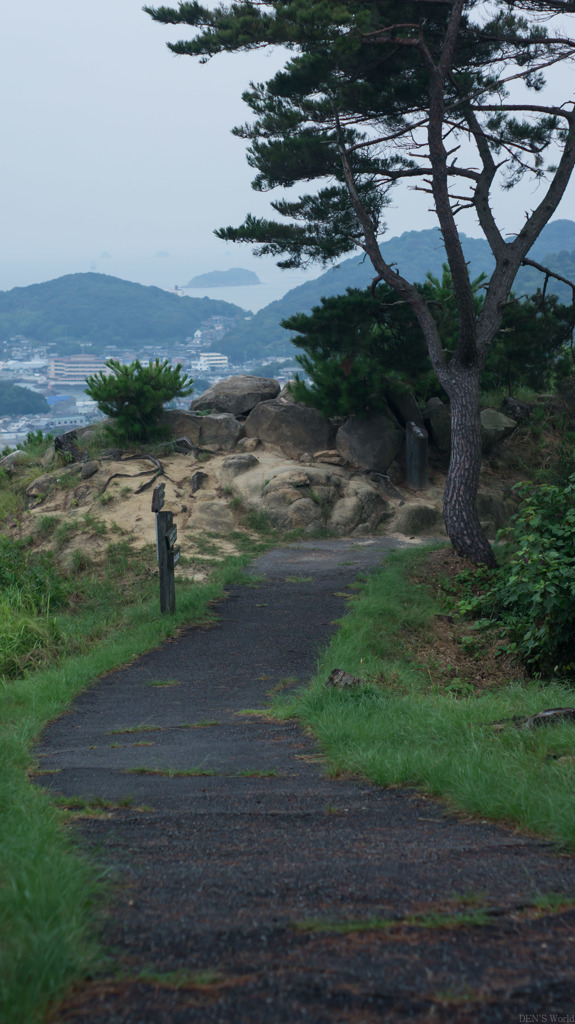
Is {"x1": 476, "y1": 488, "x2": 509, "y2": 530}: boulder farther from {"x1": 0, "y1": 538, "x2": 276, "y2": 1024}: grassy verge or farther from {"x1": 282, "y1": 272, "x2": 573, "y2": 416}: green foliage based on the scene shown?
{"x1": 0, "y1": 538, "x2": 276, "y2": 1024}: grassy verge

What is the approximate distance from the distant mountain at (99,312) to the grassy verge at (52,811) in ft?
156

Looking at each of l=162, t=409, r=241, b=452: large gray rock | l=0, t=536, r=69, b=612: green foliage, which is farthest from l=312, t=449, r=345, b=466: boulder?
l=0, t=536, r=69, b=612: green foliage

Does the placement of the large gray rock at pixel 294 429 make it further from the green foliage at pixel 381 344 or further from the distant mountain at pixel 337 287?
the distant mountain at pixel 337 287

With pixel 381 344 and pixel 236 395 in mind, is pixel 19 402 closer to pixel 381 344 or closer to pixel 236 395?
pixel 236 395

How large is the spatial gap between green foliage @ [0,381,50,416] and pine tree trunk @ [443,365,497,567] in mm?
30324

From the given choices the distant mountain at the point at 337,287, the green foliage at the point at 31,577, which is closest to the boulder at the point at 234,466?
the green foliage at the point at 31,577

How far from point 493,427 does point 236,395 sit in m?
4.91

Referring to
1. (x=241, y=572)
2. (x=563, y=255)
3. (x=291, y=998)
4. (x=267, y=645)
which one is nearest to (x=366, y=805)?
(x=291, y=998)

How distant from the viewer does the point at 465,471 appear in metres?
10.8

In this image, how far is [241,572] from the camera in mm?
10375

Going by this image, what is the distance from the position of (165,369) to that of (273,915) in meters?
13.2

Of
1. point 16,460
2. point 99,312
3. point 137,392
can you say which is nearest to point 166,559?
point 137,392

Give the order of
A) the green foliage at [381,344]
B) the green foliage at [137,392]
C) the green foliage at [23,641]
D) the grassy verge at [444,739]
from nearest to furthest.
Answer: the grassy verge at [444,739] → the green foliage at [23,641] → the green foliage at [381,344] → the green foliage at [137,392]

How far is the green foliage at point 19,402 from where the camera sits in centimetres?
3756
